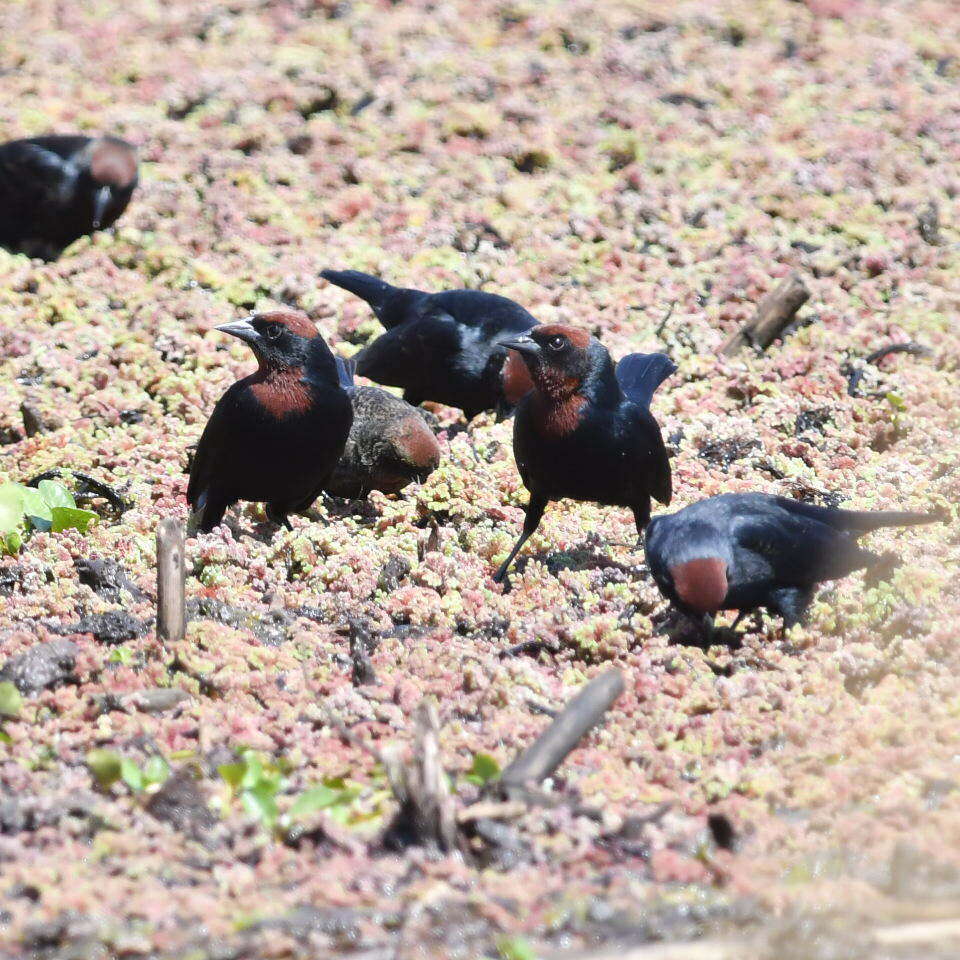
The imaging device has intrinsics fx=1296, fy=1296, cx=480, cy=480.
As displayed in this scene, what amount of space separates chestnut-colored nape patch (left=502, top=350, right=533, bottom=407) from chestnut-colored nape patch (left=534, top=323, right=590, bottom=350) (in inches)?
55.5

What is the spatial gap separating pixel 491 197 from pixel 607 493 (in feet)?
16.1

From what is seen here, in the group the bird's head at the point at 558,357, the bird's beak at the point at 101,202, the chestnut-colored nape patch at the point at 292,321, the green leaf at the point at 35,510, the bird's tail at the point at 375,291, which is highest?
the bird's head at the point at 558,357

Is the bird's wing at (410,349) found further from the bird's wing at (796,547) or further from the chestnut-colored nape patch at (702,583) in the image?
the chestnut-colored nape patch at (702,583)

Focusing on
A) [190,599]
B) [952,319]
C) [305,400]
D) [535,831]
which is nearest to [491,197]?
[952,319]

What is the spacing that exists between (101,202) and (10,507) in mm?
4329

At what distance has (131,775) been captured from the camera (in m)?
3.74

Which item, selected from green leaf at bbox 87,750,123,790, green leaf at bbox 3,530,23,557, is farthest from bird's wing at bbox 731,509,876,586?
green leaf at bbox 3,530,23,557

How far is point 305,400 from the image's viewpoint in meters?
5.79

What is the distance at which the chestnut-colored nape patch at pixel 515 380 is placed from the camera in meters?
6.99

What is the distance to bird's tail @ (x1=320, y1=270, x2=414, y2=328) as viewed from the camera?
7.89 meters

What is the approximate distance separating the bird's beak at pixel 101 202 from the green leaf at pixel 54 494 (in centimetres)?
402

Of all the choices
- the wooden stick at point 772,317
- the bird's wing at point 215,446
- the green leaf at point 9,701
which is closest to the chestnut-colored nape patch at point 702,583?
the bird's wing at point 215,446

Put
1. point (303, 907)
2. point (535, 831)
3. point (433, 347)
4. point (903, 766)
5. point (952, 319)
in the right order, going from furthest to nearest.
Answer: point (952, 319) < point (433, 347) < point (903, 766) < point (535, 831) < point (303, 907)

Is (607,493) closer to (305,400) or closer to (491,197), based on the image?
(305,400)
